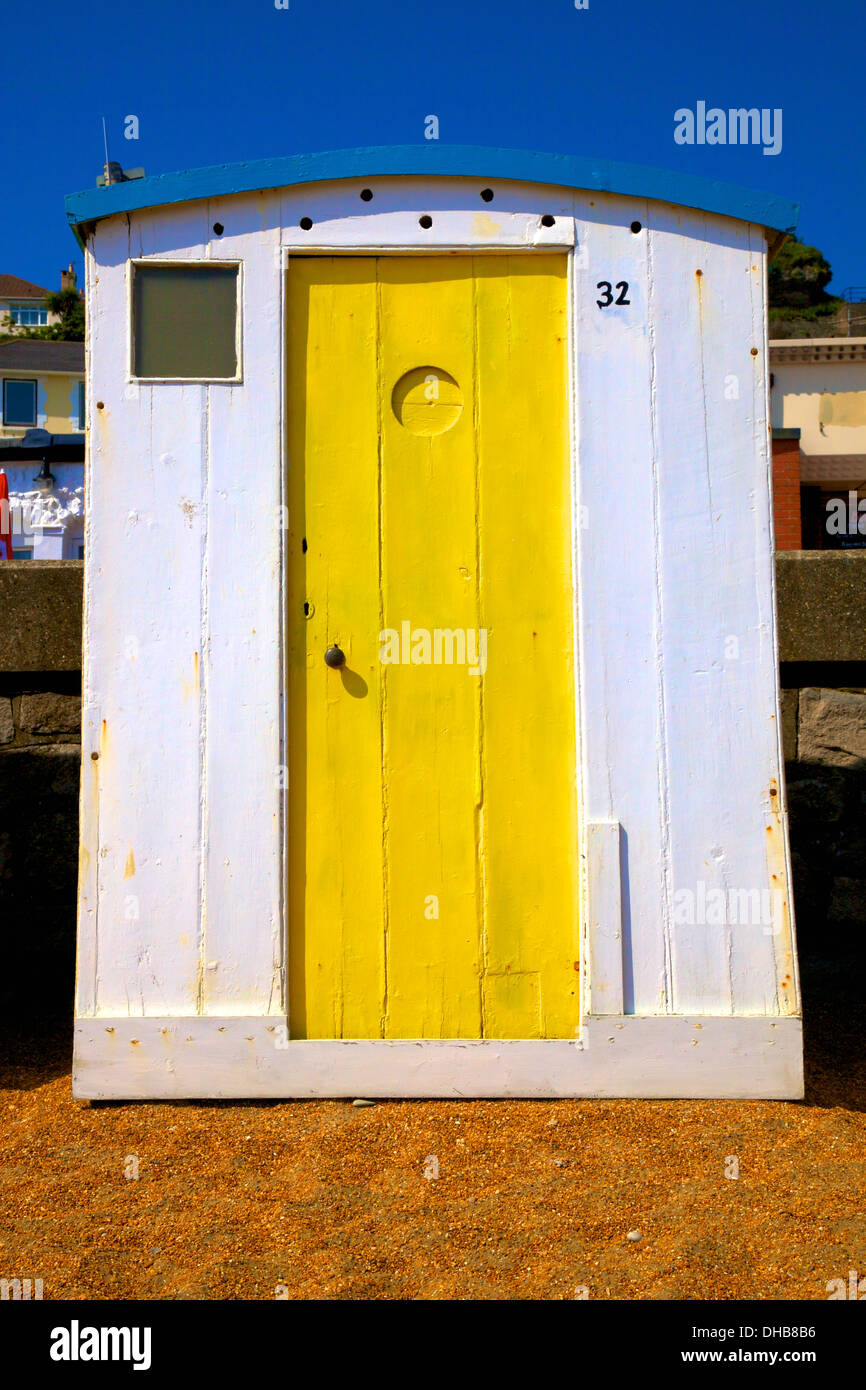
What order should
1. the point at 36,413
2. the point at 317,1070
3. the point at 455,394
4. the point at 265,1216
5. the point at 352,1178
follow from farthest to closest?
the point at 36,413, the point at 455,394, the point at 317,1070, the point at 352,1178, the point at 265,1216

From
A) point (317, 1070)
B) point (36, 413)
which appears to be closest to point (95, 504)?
point (317, 1070)

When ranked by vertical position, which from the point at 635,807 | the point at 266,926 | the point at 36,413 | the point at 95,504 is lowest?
the point at 266,926

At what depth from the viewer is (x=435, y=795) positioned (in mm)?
3639

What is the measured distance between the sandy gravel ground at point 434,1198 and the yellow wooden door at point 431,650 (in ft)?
1.28

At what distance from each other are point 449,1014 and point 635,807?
3.13 ft

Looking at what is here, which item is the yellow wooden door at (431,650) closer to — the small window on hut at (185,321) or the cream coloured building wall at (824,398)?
the small window on hut at (185,321)

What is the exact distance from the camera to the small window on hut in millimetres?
3711

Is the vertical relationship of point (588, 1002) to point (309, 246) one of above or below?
below

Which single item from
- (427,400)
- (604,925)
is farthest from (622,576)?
(604,925)

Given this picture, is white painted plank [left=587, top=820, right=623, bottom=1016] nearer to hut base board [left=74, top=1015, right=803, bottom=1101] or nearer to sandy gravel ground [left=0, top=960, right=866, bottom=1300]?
hut base board [left=74, top=1015, right=803, bottom=1101]

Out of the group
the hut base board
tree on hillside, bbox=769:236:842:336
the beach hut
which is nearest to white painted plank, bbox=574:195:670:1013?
the beach hut

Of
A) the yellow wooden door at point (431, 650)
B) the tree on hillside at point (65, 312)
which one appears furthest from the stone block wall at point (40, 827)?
the tree on hillside at point (65, 312)

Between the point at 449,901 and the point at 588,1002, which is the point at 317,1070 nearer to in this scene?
the point at 449,901

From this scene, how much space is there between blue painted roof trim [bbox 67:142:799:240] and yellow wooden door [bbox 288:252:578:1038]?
11.3 inches
